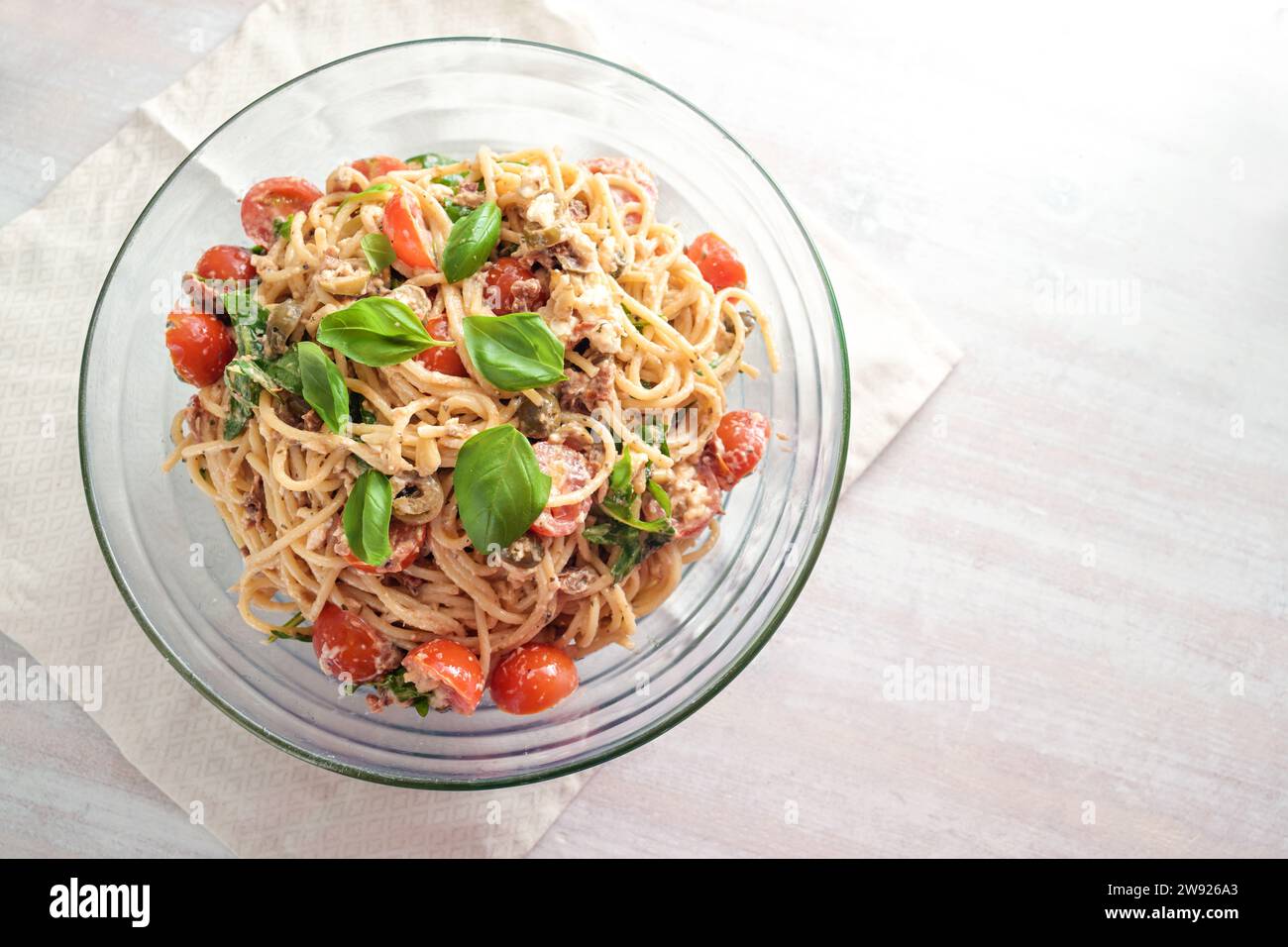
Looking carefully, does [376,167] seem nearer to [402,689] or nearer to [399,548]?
[399,548]

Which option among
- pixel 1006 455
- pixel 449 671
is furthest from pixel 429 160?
pixel 1006 455

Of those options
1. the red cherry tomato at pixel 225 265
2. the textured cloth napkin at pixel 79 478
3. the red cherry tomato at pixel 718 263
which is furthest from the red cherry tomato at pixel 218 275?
the red cherry tomato at pixel 718 263

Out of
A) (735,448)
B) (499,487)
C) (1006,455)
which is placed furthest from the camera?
(1006,455)

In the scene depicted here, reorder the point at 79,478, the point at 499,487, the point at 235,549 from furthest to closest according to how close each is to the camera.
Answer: the point at 79,478
the point at 235,549
the point at 499,487

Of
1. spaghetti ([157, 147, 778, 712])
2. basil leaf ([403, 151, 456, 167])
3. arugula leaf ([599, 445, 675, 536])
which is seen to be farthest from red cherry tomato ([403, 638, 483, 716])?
basil leaf ([403, 151, 456, 167])
